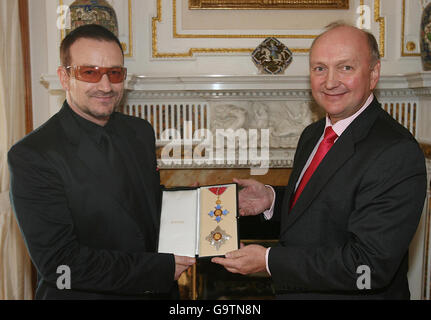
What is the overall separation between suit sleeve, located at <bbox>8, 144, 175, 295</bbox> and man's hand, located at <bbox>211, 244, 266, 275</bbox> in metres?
0.38

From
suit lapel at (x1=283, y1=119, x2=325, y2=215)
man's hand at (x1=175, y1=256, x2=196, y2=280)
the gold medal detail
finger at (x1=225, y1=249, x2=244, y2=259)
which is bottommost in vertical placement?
man's hand at (x1=175, y1=256, x2=196, y2=280)

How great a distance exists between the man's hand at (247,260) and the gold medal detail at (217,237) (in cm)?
9

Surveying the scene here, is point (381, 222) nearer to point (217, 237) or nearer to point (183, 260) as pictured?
point (217, 237)

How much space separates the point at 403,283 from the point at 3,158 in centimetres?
246

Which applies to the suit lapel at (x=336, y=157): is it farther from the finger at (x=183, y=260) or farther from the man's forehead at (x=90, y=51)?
the man's forehead at (x=90, y=51)

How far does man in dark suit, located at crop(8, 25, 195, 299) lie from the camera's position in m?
1.56

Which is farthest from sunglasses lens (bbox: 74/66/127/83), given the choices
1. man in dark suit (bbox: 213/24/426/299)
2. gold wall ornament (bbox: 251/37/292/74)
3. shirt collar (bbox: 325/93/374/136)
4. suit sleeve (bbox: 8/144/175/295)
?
gold wall ornament (bbox: 251/37/292/74)

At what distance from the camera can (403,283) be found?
171 cm

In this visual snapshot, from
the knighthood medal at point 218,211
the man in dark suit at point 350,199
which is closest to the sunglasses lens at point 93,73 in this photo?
the knighthood medal at point 218,211

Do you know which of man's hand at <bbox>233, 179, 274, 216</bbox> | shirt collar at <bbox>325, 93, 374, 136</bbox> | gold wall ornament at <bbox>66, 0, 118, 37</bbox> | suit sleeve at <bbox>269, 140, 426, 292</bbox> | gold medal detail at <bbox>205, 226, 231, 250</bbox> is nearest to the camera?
suit sleeve at <bbox>269, 140, 426, 292</bbox>

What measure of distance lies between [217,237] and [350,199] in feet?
2.10

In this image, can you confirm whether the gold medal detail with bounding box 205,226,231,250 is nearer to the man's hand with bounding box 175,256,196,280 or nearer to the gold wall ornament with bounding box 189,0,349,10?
the man's hand with bounding box 175,256,196,280

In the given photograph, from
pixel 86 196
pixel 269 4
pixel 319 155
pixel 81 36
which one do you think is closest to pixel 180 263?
pixel 86 196

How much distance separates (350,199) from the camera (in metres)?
1.56
